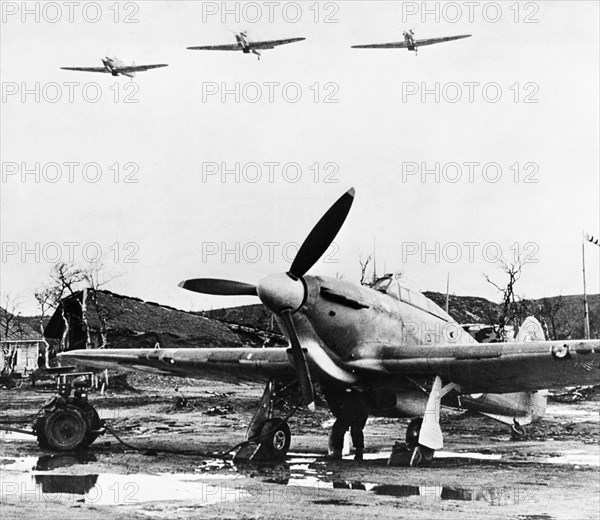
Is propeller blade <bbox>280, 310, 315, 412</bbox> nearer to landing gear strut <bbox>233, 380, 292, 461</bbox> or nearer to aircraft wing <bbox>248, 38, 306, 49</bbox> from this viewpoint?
landing gear strut <bbox>233, 380, 292, 461</bbox>

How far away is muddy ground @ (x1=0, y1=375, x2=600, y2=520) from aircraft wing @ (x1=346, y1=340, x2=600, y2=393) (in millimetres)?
1337

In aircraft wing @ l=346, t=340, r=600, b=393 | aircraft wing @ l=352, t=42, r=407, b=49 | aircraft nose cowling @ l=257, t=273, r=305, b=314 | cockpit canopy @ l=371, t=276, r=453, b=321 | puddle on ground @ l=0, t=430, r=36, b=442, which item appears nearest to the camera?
aircraft nose cowling @ l=257, t=273, r=305, b=314

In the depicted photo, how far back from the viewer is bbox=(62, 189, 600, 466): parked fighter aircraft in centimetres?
977

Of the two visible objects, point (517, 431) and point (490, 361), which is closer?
point (490, 361)

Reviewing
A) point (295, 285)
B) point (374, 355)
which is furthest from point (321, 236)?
point (374, 355)

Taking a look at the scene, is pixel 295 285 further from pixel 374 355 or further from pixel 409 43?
pixel 409 43

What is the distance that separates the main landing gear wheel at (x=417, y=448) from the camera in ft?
34.3

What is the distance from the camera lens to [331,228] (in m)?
9.75

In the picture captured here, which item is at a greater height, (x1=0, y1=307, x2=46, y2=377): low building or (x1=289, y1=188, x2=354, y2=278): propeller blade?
(x1=289, y1=188, x2=354, y2=278): propeller blade

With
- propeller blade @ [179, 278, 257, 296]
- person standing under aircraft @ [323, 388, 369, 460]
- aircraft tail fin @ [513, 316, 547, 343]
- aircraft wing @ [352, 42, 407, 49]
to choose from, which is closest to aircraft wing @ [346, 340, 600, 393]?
person standing under aircraft @ [323, 388, 369, 460]

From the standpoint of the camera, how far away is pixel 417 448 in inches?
416

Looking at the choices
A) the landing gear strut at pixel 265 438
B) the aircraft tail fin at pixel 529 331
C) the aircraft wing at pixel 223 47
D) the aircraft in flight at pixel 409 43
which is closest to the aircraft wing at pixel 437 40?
the aircraft in flight at pixel 409 43

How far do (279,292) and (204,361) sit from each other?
355cm

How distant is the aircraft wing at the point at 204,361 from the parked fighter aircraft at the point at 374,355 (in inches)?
0.9
